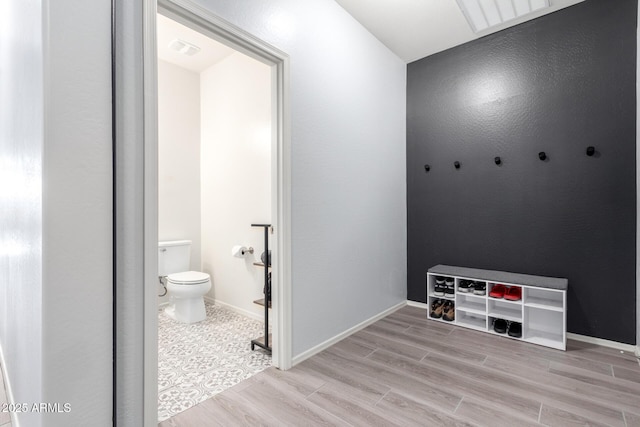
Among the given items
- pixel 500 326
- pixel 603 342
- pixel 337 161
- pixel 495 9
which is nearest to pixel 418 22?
pixel 495 9

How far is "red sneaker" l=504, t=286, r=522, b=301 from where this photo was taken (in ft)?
8.53

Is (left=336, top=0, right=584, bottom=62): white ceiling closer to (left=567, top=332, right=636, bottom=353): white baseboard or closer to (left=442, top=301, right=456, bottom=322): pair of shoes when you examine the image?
(left=442, top=301, right=456, bottom=322): pair of shoes

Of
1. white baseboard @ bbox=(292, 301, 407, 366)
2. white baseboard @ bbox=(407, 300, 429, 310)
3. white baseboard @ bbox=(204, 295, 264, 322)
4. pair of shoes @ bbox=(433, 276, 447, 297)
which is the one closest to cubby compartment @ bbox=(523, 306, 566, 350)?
pair of shoes @ bbox=(433, 276, 447, 297)

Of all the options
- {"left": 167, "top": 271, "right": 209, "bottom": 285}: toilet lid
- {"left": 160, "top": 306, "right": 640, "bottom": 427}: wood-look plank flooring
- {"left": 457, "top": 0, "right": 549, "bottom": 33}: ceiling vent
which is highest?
{"left": 457, "top": 0, "right": 549, "bottom": 33}: ceiling vent

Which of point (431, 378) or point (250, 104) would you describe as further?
point (250, 104)

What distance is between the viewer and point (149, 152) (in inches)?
55.9

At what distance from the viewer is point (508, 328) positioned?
2631 mm

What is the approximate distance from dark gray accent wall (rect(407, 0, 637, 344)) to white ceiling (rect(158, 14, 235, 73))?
209 centimetres

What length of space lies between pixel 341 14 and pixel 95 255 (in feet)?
8.06

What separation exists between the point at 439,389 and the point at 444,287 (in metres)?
1.30

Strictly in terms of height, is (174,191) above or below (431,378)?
above

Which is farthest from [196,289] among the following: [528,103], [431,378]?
[528,103]

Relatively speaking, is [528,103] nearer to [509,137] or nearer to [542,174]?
[509,137]

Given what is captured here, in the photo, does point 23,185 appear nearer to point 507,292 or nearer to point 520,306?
point 507,292
